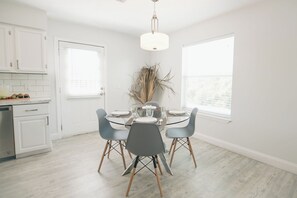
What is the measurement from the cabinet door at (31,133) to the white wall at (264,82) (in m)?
3.15

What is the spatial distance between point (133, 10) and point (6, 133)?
2.86 meters

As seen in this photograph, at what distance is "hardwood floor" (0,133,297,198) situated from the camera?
1827 millimetres

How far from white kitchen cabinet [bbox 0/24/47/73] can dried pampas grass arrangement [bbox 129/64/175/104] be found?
7.06 ft

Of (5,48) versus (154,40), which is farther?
(5,48)

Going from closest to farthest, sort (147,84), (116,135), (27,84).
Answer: (116,135) < (27,84) < (147,84)

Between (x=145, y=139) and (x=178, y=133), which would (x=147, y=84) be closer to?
(x=178, y=133)

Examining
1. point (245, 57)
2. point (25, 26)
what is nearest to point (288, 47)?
point (245, 57)

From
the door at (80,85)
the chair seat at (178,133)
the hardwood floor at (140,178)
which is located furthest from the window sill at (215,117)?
the door at (80,85)

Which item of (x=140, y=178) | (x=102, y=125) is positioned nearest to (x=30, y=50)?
(x=102, y=125)

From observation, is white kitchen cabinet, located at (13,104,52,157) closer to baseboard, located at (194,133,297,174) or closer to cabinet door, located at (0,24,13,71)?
cabinet door, located at (0,24,13,71)

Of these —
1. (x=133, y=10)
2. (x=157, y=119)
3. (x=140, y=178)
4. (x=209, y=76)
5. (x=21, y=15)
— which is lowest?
(x=140, y=178)

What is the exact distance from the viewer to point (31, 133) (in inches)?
105

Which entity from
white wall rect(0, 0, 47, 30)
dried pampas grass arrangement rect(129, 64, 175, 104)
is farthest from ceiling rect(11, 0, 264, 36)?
dried pampas grass arrangement rect(129, 64, 175, 104)

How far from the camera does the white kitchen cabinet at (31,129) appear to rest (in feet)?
8.41
